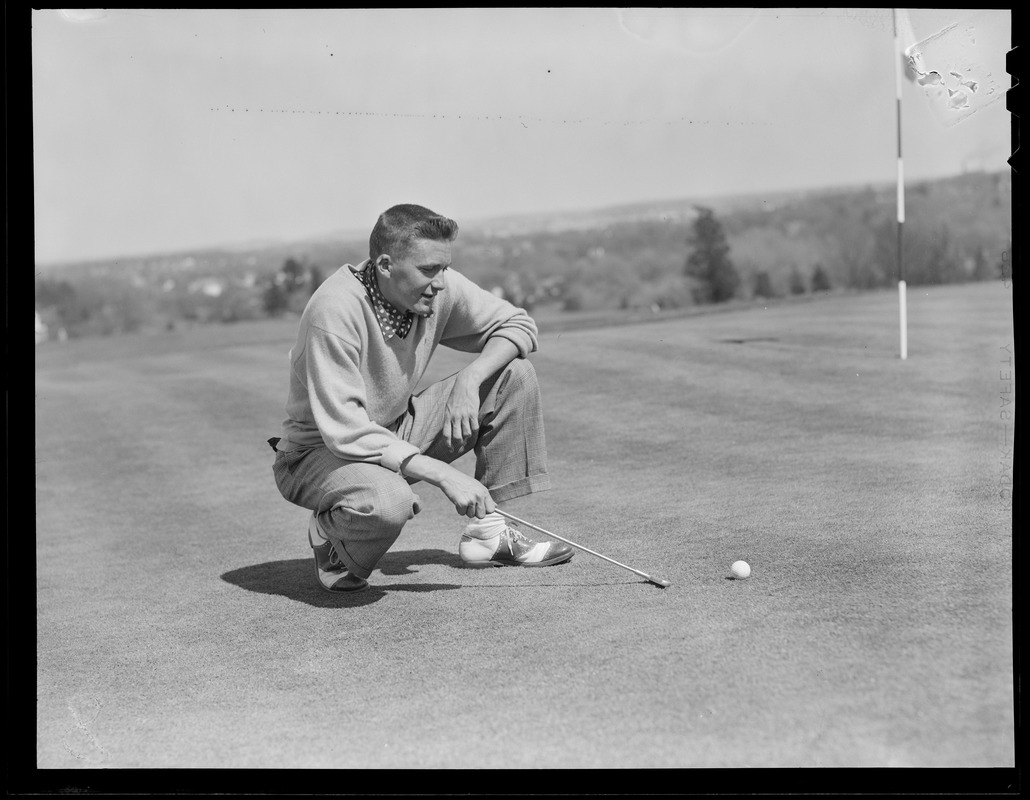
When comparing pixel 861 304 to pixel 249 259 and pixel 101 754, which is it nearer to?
pixel 249 259

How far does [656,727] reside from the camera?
8.76ft

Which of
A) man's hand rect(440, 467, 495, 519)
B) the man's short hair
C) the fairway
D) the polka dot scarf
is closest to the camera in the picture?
the fairway

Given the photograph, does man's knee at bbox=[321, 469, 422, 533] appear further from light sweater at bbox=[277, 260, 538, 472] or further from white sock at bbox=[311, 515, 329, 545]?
white sock at bbox=[311, 515, 329, 545]

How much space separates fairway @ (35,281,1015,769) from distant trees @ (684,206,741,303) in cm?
712

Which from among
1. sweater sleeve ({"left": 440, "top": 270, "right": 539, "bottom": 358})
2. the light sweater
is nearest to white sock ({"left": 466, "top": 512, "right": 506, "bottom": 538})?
the light sweater

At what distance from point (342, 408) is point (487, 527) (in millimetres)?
670

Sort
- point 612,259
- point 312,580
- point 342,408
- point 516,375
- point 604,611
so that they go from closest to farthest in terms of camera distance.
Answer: point 604,611
point 342,408
point 516,375
point 312,580
point 612,259

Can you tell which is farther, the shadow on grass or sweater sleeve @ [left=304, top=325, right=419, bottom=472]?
the shadow on grass

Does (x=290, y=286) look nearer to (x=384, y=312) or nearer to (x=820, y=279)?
(x=820, y=279)

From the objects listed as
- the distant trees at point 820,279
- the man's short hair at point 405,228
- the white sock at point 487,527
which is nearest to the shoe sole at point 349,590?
the white sock at point 487,527

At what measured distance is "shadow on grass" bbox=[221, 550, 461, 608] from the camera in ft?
12.4

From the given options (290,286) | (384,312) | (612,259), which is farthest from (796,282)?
(384,312)

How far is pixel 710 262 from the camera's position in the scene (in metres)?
14.9

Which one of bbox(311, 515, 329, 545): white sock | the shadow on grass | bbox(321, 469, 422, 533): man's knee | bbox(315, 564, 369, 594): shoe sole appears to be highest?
bbox(321, 469, 422, 533): man's knee
